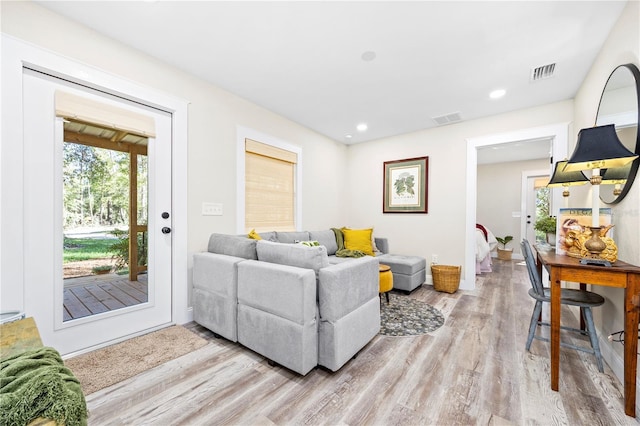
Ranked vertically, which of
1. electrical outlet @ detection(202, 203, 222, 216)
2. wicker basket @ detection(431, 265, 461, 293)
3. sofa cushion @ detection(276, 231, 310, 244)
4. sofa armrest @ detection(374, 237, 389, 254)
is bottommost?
wicker basket @ detection(431, 265, 461, 293)

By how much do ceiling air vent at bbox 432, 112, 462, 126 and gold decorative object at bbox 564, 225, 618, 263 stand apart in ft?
7.19

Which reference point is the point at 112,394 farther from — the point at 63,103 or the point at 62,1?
the point at 62,1

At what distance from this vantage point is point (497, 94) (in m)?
2.99

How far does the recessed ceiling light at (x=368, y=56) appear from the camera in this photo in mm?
2273

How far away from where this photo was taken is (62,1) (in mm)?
1777

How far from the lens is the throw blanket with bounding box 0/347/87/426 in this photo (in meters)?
0.61

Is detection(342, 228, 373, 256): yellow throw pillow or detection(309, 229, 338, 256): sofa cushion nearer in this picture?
detection(309, 229, 338, 256): sofa cushion

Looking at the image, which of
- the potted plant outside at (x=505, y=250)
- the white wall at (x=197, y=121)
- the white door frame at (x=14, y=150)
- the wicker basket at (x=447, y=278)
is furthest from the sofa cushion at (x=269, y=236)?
the potted plant outside at (x=505, y=250)

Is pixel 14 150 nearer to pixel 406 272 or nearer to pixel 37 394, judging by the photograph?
pixel 37 394

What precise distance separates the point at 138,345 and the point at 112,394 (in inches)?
23.4

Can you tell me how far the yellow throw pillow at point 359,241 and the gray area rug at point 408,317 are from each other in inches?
37.4

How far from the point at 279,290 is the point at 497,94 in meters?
3.21

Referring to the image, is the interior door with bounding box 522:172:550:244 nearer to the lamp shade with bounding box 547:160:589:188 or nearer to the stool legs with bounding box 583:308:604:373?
the lamp shade with bounding box 547:160:589:188

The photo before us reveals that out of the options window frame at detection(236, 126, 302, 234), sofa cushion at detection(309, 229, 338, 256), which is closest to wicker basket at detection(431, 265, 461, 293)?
sofa cushion at detection(309, 229, 338, 256)
